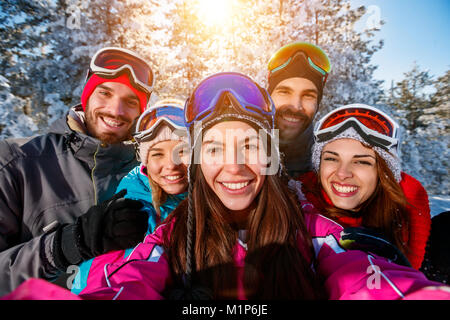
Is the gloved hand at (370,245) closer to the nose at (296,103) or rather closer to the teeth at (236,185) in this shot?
the teeth at (236,185)

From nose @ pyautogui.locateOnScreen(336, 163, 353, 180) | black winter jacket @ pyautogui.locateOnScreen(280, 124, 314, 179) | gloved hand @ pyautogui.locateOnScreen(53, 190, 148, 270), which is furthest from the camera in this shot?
black winter jacket @ pyautogui.locateOnScreen(280, 124, 314, 179)

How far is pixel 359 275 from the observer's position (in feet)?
5.20

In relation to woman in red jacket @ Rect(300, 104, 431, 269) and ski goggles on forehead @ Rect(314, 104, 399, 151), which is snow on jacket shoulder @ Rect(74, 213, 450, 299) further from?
ski goggles on forehead @ Rect(314, 104, 399, 151)

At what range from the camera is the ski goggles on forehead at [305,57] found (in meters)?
3.93

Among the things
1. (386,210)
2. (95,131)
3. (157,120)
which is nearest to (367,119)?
(386,210)

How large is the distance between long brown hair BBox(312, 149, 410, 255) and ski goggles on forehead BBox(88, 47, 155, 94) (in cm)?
336

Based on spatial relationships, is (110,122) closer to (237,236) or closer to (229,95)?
(229,95)

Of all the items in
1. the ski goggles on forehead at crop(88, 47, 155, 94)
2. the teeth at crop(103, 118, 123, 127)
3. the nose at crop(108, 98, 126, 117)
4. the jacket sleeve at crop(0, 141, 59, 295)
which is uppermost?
the ski goggles on forehead at crop(88, 47, 155, 94)

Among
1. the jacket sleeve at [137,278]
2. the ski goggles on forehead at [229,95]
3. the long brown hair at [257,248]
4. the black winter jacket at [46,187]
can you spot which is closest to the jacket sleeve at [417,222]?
the long brown hair at [257,248]

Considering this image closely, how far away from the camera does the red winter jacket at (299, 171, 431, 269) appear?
2574mm

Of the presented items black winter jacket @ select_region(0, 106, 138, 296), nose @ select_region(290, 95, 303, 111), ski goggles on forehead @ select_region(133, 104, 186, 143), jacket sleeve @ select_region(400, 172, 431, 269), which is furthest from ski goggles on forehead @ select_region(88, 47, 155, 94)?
jacket sleeve @ select_region(400, 172, 431, 269)

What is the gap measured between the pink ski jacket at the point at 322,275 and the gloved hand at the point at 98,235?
0.72 ft
